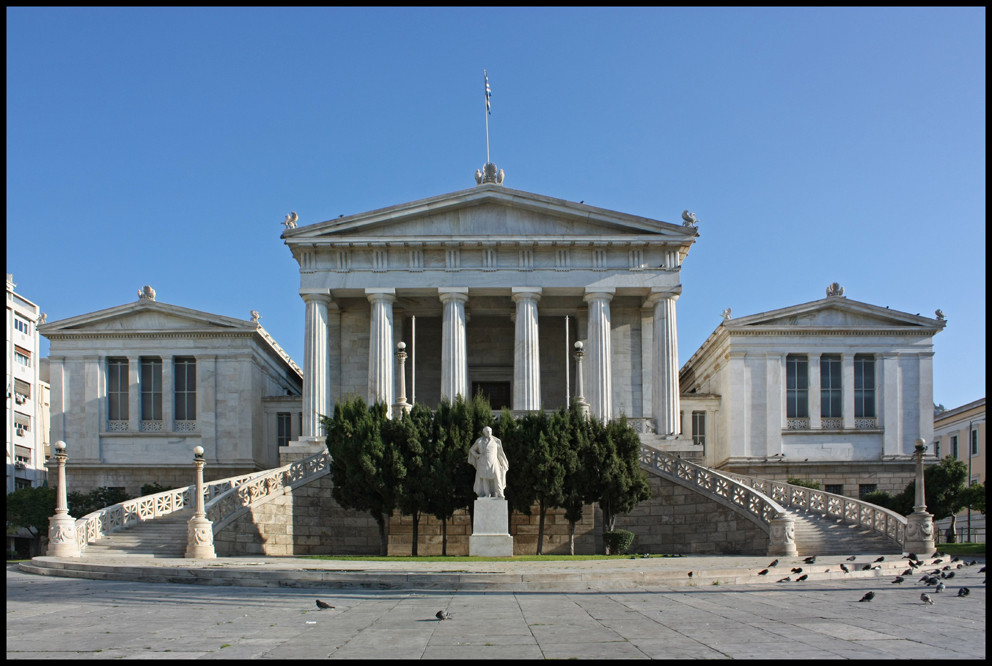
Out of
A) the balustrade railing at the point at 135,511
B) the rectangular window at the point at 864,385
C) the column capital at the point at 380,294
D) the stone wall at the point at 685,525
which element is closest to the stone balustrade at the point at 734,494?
the stone wall at the point at 685,525

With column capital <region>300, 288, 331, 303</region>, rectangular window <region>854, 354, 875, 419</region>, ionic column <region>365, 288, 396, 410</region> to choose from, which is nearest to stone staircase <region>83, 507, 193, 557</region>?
ionic column <region>365, 288, 396, 410</region>

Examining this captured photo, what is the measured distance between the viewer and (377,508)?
37281mm

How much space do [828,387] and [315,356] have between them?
2565cm

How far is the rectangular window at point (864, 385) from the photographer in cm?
5478

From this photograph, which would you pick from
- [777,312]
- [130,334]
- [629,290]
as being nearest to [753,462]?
[777,312]

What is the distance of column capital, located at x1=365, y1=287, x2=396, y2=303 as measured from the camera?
50.6m

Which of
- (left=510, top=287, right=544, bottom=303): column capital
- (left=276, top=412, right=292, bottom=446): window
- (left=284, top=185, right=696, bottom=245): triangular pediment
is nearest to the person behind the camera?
(left=284, top=185, right=696, bottom=245): triangular pediment

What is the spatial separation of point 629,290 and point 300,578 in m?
31.7

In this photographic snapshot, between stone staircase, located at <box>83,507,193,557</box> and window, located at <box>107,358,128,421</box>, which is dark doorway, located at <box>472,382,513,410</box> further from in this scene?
stone staircase, located at <box>83,507,193,557</box>

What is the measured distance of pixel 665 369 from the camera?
49.9 m

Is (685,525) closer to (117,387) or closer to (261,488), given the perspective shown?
(261,488)

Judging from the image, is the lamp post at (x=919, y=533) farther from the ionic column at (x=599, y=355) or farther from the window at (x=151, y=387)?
the window at (x=151, y=387)

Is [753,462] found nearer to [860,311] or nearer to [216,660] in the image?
[860,311]

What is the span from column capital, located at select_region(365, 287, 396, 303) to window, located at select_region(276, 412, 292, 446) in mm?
9551
